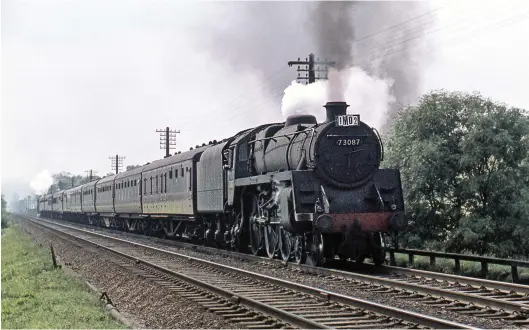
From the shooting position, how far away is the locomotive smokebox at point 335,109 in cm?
1399

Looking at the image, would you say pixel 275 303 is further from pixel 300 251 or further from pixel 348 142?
pixel 348 142

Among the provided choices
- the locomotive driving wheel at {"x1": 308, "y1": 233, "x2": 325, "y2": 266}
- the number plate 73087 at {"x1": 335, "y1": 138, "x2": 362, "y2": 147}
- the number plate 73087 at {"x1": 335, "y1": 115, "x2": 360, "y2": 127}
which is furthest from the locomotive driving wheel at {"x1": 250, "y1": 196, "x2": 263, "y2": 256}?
the number plate 73087 at {"x1": 335, "y1": 115, "x2": 360, "y2": 127}

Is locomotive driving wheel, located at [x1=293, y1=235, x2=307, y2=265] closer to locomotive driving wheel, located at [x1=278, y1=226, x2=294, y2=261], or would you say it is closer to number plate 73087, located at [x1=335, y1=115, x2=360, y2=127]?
locomotive driving wheel, located at [x1=278, y1=226, x2=294, y2=261]

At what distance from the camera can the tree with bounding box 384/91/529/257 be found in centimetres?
1889

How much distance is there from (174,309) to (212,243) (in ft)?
43.1

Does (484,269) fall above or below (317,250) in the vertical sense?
below

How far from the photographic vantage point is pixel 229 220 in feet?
60.1

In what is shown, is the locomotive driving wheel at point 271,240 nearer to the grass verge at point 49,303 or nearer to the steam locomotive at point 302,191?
the steam locomotive at point 302,191

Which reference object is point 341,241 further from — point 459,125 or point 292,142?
point 459,125

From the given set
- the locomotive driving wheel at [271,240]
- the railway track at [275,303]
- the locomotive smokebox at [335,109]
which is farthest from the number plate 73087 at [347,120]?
the railway track at [275,303]

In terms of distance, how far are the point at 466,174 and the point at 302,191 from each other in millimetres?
8368

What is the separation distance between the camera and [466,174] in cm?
1986

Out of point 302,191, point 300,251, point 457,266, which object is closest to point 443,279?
point 457,266

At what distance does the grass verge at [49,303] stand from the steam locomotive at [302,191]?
15.2 ft
